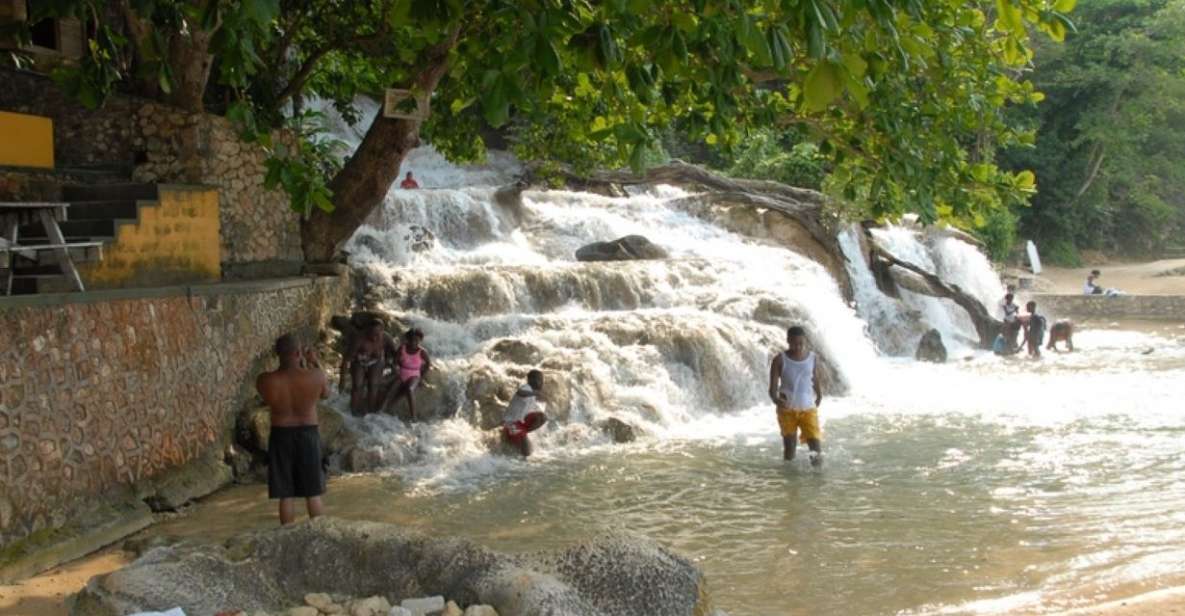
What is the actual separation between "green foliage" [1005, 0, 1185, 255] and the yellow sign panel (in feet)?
91.0

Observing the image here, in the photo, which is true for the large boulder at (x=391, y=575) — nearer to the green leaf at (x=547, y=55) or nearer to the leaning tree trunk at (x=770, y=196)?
the green leaf at (x=547, y=55)

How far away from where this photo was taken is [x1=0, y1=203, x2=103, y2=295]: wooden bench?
311 inches

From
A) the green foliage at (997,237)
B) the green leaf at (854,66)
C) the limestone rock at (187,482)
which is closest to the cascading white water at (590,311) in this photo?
the limestone rock at (187,482)

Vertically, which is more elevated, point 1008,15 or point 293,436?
point 1008,15

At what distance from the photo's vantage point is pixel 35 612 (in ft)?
19.0

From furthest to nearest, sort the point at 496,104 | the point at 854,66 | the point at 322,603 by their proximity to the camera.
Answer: the point at 322,603 < the point at 496,104 < the point at 854,66

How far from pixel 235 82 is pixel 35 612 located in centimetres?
306

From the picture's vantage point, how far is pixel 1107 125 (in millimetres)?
31031

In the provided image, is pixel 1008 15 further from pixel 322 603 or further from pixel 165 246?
pixel 165 246

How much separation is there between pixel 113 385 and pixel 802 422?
5.61 m

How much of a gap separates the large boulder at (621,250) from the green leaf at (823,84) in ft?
44.7

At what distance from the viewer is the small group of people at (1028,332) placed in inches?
727

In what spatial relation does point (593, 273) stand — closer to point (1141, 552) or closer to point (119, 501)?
point (119, 501)

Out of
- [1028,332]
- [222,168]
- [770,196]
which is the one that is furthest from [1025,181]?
[770,196]
